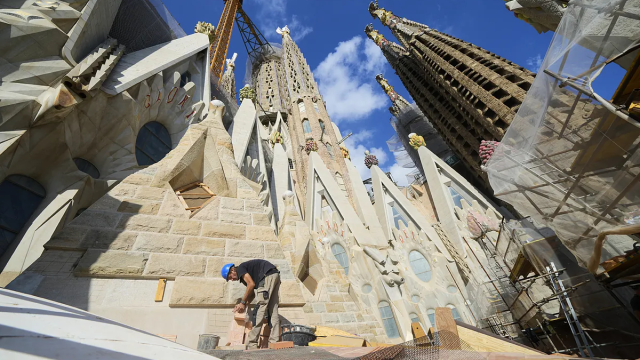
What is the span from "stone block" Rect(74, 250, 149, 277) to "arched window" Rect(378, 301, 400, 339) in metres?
7.13

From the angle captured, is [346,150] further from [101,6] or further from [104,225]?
[104,225]

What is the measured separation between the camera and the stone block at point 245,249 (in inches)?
133

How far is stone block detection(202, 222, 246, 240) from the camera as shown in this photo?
135 inches

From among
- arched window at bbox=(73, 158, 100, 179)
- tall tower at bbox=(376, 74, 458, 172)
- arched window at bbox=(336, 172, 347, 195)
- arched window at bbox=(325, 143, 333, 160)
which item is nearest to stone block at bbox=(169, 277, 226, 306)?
arched window at bbox=(73, 158, 100, 179)

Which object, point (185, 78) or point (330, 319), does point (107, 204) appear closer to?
point (330, 319)

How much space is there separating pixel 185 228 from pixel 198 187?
0.99 m

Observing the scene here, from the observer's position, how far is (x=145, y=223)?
3148 mm

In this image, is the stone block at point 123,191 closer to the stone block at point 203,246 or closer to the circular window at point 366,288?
the stone block at point 203,246

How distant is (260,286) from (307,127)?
49.6ft

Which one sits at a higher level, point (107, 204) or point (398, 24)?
point (398, 24)

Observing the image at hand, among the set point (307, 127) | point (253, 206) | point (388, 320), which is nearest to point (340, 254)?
point (388, 320)

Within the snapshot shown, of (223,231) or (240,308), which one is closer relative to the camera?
(240,308)

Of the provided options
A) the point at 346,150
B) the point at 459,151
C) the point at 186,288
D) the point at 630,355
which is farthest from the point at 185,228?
the point at 459,151

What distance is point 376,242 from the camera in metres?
10.6
